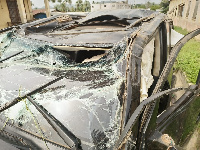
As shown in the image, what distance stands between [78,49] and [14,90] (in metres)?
0.76

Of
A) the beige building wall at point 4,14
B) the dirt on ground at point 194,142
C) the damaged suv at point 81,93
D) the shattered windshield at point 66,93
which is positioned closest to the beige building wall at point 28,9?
the beige building wall at point 4,14

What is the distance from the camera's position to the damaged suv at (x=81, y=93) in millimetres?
1146

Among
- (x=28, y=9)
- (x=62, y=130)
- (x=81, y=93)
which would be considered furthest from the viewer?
(x=28, y=9)

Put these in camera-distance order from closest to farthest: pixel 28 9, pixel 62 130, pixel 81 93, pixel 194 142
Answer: pixel 62 130, pixel 81 93, pixel 194 142, pixel 28 9

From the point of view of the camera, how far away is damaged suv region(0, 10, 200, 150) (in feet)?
3.76

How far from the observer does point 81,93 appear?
138 centimetres

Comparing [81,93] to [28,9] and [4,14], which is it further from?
[28,9]

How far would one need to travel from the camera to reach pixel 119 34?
194 centimetres

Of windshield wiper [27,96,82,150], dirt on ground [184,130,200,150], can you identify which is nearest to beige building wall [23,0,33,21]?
dirt on ground [184,130,200,150]

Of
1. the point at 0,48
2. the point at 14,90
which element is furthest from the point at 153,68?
the point at 0,48

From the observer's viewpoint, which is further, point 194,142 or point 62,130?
point 194,142

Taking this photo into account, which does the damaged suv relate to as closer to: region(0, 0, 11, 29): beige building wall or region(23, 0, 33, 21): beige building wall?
region(0, 0, 11, 29): beige building wall

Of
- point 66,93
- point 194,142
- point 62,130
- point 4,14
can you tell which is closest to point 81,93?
point 66,93

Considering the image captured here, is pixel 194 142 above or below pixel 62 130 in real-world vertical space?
below
